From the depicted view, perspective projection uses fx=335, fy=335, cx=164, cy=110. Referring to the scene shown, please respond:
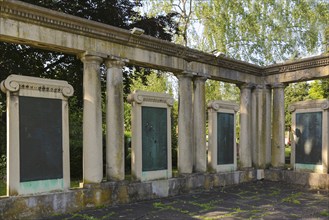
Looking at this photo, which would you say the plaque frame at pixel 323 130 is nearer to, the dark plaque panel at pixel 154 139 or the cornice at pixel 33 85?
the dark plaque panel at pixel 154 139

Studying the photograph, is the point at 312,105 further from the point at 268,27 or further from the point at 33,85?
the point at 268,27

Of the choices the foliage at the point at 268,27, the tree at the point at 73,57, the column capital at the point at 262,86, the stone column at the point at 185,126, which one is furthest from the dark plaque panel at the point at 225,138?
the foliage at the point at 268,27

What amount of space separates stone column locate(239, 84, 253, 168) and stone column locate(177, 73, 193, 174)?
2.62 meters

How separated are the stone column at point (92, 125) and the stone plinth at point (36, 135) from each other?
1.56ft

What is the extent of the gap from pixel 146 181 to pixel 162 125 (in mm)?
1539

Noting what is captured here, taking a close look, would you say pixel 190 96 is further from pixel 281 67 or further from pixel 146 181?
pixel 281 67

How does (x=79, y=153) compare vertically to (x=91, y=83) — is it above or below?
below

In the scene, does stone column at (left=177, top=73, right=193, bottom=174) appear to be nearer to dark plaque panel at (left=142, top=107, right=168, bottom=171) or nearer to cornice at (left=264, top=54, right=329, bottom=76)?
dark plaque panel at (left=142, top=107, right=168, bottom=171)

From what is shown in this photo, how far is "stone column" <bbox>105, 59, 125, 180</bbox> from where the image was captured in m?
7.87

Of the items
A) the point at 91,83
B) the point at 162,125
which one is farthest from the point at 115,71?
the point at 162,125

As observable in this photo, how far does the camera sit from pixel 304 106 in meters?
10.9

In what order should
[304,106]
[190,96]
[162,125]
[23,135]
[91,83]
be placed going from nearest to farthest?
[23,135] → [91,83] → [162,125] → [190,96] → [304,106]

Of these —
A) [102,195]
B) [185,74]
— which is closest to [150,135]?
[102,195]

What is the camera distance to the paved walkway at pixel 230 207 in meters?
6.67
